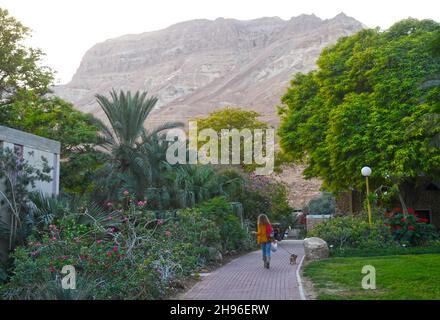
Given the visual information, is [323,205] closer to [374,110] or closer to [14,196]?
[374,110]

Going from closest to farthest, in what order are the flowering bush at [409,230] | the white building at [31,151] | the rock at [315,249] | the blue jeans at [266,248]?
the white building at [31,151] < the blue jeans at [266,248] < the rock at [315,249] < the flowering bush at [409,230]

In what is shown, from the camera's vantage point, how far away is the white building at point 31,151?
44.5ft

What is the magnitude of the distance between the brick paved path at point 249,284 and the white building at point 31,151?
5.69m

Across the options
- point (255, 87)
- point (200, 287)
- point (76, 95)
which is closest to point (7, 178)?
point (200, 287)

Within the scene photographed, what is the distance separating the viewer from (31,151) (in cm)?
1523

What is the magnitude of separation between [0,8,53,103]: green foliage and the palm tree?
25.6 feet

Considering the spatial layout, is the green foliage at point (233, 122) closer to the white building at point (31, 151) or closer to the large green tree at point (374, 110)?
the large green tree at point (374, 110)

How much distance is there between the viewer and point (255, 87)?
5778 inches

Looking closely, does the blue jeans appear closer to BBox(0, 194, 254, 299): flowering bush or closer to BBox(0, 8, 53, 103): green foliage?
BBox(0, 194, 254, 299): flowering bush

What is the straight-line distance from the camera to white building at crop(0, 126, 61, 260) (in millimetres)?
13577

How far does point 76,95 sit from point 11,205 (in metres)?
180

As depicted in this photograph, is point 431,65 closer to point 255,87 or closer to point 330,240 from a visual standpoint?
point 330,240
